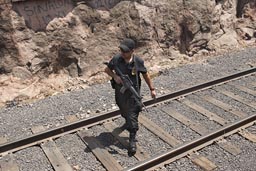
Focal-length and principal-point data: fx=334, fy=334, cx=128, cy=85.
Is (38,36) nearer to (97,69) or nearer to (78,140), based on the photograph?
(97,69)

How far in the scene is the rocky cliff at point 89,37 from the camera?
809cm

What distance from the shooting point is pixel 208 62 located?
10227 mm

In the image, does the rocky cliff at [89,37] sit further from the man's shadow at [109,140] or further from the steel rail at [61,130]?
the man's shadow at [109,140]

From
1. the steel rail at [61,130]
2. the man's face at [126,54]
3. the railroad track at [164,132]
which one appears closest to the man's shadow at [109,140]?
the railroad track at [164,132]

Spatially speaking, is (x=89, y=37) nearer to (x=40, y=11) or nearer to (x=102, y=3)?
(x=102, y=3)

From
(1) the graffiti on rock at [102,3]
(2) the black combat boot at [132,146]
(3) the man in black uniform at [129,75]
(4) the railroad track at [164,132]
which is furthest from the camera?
(1) the graffiti on rock at [102,3]

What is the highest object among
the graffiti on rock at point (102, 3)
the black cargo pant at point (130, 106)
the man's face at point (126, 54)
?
the graffiti on rock at point (102, 3)

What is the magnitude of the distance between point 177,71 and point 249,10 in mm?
4801

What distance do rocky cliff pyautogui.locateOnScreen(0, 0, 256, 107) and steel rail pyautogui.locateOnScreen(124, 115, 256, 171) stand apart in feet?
11.6

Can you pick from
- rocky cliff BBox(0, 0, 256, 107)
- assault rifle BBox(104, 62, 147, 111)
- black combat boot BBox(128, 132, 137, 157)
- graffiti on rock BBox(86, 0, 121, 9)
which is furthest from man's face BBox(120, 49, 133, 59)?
graffiti on rock BBox(86, 0, 121, 9)

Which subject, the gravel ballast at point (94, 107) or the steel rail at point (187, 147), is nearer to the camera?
the steel rail at point (187, 147)

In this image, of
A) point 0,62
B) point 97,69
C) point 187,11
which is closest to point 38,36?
point 0,62

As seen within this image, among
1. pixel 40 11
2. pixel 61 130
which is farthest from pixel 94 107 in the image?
pixel 40 11

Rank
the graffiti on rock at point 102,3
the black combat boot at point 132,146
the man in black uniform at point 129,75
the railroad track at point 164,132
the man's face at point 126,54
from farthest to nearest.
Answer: the graffiti on rock at point 102,3 < the black combat boot at point 132,146 < the railroad track at point 164,132 < the man in black uniform at point 129,75 < the man's face at point 126,54
